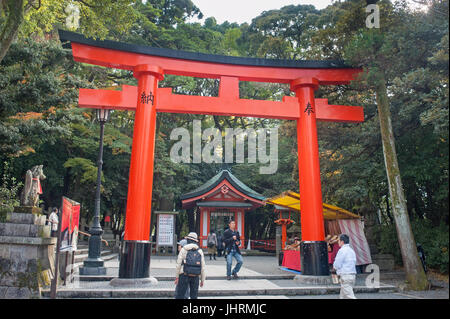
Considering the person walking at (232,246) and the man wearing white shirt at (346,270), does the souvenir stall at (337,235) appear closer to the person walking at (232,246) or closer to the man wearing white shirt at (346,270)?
the person walking at (232,246)

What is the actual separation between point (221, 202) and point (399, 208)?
506 inches

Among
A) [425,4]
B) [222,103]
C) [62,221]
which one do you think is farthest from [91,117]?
[425,4]

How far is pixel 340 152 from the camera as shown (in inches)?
386

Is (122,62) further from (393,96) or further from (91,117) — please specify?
(91,117)

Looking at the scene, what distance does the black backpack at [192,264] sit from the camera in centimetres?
512

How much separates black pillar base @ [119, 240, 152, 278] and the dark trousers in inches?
96.5

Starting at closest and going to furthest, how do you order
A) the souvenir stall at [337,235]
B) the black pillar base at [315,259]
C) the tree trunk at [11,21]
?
the tree trunk at [11,21] < the black pillar base at [315,259] < the souvenir stall at [337,235]

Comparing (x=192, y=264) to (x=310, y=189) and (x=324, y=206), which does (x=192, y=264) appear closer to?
(x=310, y=189)

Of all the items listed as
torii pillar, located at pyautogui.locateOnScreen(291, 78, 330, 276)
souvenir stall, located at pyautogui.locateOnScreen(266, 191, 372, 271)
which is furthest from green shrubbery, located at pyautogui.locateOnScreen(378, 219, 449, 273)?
torii pillar, located at pyautogui.locateOnScreen(291, 78, 330, 276)

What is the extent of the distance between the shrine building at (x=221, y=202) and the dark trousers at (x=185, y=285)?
1382cm

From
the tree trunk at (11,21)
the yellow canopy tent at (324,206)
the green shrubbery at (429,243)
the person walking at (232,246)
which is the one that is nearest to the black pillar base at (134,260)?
the person walking at (232,246)

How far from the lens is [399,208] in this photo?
7.69 m

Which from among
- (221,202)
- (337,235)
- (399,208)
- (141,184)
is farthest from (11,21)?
(221,202)

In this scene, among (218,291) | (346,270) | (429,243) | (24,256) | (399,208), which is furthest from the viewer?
(429,243)
